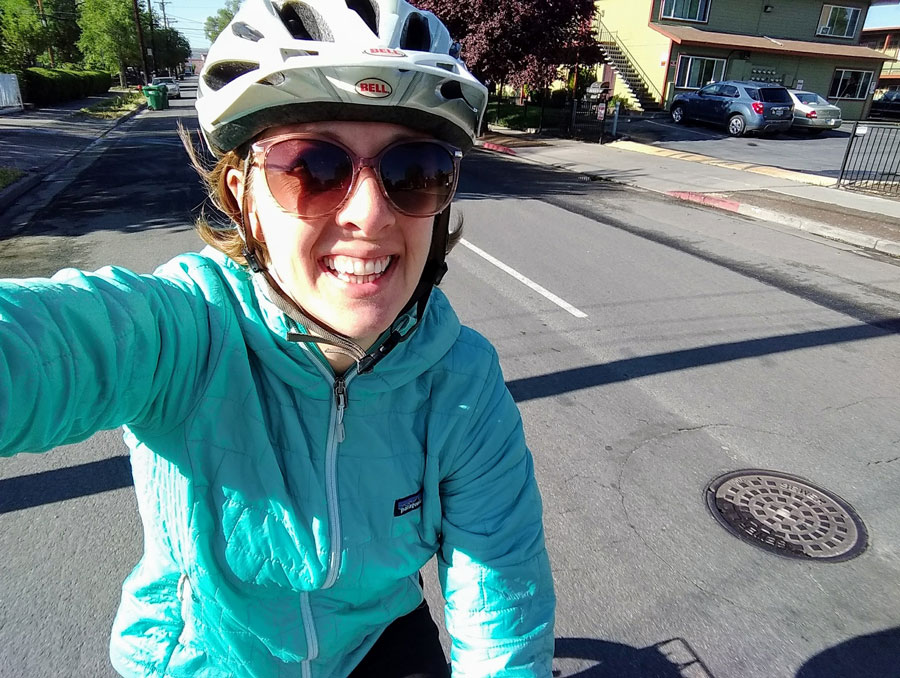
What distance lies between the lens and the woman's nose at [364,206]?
1.23m

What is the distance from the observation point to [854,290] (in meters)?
6.76

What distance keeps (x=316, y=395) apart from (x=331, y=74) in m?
0.66

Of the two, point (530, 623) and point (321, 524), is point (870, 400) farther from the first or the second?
point (321, 524)

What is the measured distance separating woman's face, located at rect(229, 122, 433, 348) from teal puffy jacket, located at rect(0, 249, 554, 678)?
A: 100 mm

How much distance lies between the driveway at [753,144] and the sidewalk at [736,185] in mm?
1255

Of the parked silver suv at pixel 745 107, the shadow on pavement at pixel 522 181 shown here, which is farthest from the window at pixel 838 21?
the shadow on pavement at pixel 522 181

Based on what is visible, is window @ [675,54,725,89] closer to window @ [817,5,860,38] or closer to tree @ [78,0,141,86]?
window @ [817,5,860,38]

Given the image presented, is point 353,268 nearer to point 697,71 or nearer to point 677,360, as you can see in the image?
point 677,360

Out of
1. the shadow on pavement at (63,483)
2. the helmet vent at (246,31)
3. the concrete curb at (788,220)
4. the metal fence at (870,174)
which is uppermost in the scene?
the helmet vent at (246,31)

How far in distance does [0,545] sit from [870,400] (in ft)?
17.3

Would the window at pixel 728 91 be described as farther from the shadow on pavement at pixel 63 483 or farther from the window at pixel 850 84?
the shadow on pavement at pixel 63 483

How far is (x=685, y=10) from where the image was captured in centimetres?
3000

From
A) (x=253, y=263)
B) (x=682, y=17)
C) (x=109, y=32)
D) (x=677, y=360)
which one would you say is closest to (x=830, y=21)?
(x=682, y=17)

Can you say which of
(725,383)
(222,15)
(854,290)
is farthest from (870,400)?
(222,15)
